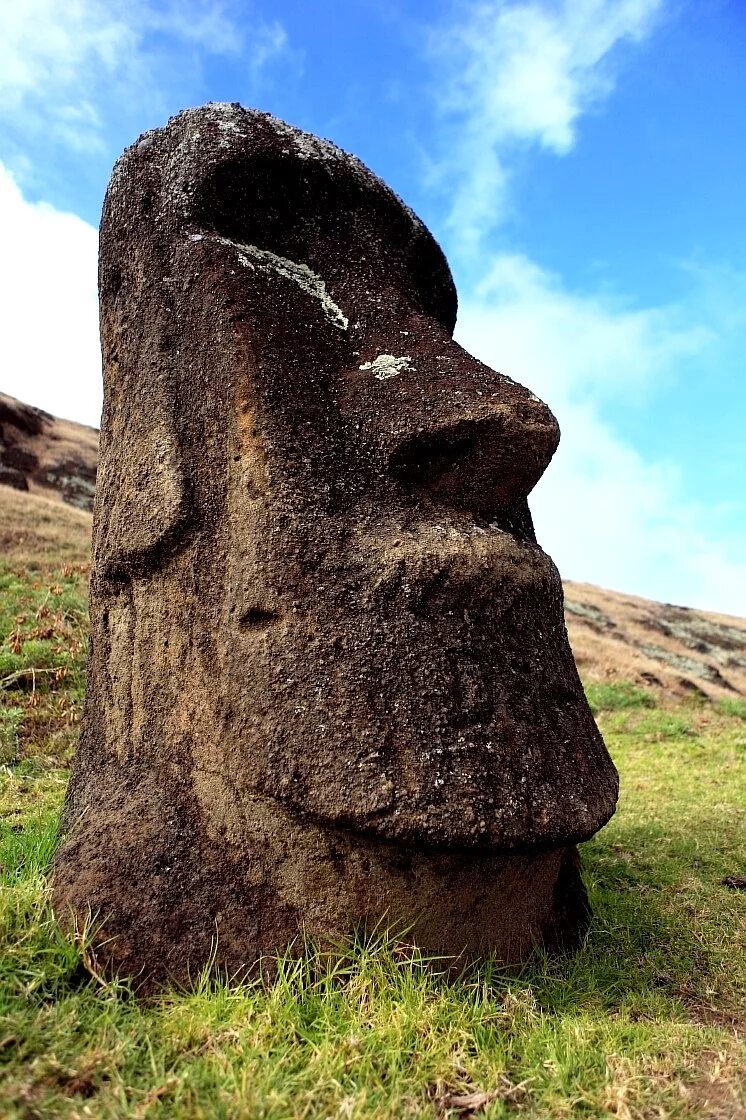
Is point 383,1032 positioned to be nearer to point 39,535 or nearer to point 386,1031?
point 386,1031

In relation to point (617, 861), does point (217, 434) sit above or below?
above

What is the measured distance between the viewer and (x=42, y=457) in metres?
23.9

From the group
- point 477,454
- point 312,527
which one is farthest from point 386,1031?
point 477,454

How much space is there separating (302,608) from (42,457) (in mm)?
23053

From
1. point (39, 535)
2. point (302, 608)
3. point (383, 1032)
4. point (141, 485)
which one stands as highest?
point (141, 485)

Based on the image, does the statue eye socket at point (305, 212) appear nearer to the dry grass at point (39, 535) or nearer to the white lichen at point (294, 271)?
the white lichen at point (294, 271)

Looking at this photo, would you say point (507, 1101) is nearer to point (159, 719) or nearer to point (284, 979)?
point (284, 979)

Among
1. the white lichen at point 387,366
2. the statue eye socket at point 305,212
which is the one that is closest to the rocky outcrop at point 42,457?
the statue eye socket at point 305,212

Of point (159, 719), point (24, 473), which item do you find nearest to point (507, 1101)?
point (159, 719)

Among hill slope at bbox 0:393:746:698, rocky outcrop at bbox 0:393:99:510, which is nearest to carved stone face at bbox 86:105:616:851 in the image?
hill slope at bbox 0:393:746:698

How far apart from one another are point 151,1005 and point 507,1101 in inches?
44.4

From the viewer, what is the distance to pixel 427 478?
321 cm

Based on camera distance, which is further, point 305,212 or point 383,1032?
point 305,212

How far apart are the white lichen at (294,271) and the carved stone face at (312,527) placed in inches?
0.5
